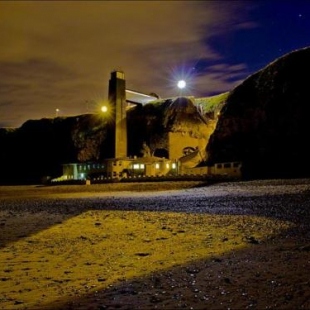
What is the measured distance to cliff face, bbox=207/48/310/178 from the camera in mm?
45281

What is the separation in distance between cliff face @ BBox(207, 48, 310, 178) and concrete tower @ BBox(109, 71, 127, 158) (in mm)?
21954

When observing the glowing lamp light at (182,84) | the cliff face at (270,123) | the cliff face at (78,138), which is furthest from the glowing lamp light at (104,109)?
the cliff face at (270,123)

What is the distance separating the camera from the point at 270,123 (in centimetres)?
5044

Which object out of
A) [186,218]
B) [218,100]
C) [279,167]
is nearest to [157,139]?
[218,100]

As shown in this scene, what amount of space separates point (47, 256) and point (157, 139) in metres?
67.6

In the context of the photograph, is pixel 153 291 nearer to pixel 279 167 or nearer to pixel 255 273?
pixel 255 273

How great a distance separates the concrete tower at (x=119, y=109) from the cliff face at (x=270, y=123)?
21954mm

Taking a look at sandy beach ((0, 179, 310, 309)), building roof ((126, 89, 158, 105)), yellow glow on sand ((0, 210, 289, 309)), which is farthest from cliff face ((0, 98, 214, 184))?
sandy beach ((0, 179, 310, 309))

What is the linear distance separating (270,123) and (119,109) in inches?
1337

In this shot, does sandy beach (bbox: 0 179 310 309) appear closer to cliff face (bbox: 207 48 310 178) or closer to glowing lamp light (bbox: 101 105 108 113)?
cliff face (bbox: 207 48 310 178)

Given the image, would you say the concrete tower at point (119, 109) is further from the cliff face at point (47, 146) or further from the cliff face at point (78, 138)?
the cliff face at point (47, 146)

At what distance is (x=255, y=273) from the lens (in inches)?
239

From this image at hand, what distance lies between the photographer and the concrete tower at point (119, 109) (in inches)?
2940

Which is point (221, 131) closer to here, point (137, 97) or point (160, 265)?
point (137, 97)
